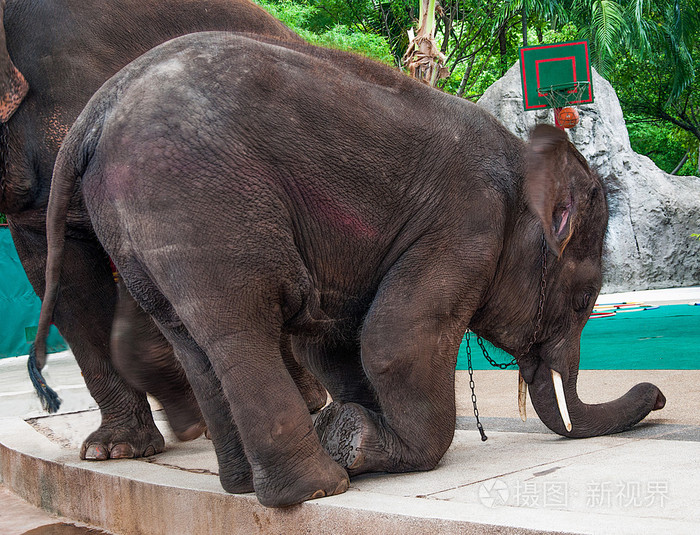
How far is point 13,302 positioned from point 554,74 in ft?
33.3

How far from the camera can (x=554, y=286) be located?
11.5 ft

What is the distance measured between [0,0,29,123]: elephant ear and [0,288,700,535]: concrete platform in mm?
1613

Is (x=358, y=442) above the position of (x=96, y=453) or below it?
above

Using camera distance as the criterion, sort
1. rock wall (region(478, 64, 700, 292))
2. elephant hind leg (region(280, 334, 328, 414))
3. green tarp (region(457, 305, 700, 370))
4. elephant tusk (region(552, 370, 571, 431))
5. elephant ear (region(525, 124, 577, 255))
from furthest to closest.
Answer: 1. rock wall (region(478, 64, 700, 292))
2. green tarp (region(457, 305, 700, 370))
3. elephant hind leg (region(280, 334, 328, 414))
4. elephant tusk (region(552, 370, 571, 431))
5. elephant ear (region(525, 124, 577, 255))

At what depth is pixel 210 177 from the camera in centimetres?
271

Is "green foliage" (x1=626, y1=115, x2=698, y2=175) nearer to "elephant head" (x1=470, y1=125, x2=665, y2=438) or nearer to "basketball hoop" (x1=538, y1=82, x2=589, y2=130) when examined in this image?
"basketball hoop" (x1=538, y1=82, x2=589, y2=130)

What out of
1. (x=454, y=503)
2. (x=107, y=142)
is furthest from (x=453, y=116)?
(x=454, y=503)

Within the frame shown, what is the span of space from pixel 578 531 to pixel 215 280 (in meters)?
1.33

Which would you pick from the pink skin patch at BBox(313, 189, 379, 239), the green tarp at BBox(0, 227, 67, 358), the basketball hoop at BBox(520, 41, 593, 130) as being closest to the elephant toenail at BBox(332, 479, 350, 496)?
the pink skin patch at BBox(313, 189, 379, 239)

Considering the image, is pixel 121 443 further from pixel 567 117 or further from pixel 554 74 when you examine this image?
pixel 567 117

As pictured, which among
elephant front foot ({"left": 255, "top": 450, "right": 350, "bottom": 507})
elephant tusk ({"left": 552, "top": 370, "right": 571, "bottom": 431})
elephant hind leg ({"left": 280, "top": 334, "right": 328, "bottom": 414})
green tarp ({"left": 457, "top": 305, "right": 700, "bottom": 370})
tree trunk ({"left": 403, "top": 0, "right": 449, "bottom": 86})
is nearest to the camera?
elephant front foot ({"left": 255, "top": 450, "right": 350, "bottom": 507})

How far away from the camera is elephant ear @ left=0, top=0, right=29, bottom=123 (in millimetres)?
3525

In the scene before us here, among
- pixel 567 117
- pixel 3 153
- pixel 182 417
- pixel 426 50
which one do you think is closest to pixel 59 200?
pixel 3 153

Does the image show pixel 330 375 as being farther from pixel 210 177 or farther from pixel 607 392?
pixel 607 392
